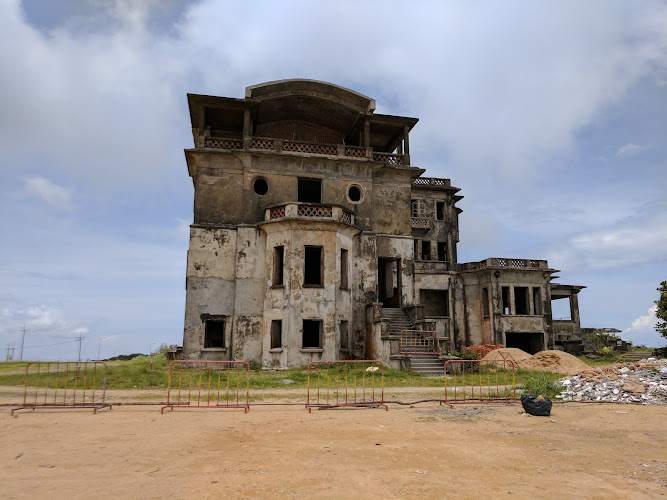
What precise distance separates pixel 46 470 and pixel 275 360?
1537 cm

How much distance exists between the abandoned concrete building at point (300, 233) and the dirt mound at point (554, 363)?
5.24 m

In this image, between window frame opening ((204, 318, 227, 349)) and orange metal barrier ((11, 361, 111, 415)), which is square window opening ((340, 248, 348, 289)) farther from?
orange metal barrier ((11, 361, 111, 415))

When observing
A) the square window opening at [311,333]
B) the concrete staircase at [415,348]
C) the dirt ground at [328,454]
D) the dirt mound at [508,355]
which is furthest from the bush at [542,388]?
the dirt mound at [508,355]

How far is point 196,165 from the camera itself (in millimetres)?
23469

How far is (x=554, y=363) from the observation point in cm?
2389

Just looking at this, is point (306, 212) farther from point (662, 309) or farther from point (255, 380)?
point (662, 309)

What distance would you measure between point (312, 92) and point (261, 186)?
5.85m

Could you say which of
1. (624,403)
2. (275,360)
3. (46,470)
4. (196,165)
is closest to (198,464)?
(46,470)

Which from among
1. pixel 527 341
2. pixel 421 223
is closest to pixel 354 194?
pixel 421 223

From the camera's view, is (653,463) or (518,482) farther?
(653,463)

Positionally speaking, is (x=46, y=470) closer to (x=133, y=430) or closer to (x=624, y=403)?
(x=133, y=430)

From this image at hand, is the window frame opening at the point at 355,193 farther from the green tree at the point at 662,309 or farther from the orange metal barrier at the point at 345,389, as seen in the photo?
the green tree at the point at 662,309

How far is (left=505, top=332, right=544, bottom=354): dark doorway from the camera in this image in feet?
109

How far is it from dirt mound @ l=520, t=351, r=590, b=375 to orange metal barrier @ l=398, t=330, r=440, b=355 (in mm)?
5813
